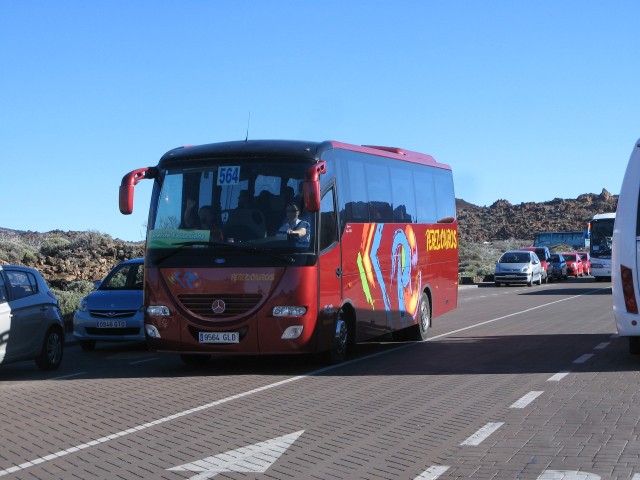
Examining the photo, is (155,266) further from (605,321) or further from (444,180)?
(605,321)

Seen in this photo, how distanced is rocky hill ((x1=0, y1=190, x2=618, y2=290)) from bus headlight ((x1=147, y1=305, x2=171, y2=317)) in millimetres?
22424

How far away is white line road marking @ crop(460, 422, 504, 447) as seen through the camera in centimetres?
865

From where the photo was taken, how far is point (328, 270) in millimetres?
14273

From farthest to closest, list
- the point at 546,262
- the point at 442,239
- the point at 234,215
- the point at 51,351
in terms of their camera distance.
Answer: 1. the point at 546,262
2. the point at 442,239
3. the point at 51,351
4. the point at 234,215

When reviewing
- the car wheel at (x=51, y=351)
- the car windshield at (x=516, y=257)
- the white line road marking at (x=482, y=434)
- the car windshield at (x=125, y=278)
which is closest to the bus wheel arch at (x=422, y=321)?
the car windshield at (x=125, y=278)

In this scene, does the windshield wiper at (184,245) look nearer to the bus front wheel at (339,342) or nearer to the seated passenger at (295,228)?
the seated passenger at (295,228)

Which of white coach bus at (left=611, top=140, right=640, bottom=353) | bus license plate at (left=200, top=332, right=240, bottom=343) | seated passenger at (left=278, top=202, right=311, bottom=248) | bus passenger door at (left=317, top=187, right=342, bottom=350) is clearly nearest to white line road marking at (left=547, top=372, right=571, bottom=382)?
white coach bus at (left=611, top=140, right=640, bottom=353)

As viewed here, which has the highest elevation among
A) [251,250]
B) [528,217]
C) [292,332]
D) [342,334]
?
[528,217]

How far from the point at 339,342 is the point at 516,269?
3639cm

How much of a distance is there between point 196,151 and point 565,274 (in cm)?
4898

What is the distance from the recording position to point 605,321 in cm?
2302

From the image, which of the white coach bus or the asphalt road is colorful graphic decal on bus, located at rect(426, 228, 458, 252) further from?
the white coach bus

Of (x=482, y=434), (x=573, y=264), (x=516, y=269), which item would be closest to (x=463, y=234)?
(x=573, y=264)

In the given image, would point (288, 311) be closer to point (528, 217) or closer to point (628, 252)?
point (628, 252)
